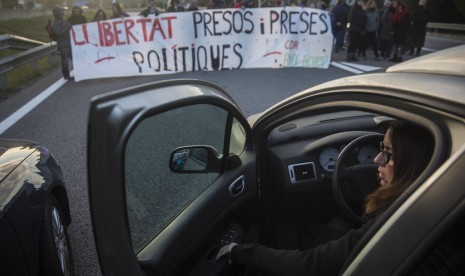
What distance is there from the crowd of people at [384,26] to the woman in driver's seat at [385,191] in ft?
33.2

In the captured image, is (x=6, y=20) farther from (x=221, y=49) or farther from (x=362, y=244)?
(x=362, y=244)

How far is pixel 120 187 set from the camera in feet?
3.86

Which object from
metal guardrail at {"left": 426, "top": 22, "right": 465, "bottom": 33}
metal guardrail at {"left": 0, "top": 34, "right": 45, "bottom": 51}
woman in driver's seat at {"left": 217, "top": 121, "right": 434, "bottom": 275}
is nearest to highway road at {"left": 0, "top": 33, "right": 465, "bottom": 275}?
metal guardrail at {"left": 0, "top": 34, "right": 45, "bottom": 51}

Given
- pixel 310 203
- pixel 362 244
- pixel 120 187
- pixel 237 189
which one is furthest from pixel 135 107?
pixel 310 203

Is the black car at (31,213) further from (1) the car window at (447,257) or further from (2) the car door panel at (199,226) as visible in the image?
(1) the car window at (447,257)

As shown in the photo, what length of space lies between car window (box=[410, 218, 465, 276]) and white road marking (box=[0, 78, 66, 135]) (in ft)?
19.7

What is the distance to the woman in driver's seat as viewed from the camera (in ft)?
4.68

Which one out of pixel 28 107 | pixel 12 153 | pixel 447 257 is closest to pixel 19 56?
pixel 28 107

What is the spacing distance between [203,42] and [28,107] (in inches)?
177

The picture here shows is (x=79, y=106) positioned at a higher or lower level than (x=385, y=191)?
lower

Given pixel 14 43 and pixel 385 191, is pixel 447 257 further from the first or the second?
pixel 14 43

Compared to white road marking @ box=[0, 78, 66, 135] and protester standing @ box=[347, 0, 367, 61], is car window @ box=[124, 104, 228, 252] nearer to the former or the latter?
white road marking @ box=[0, 78, 66, 135]

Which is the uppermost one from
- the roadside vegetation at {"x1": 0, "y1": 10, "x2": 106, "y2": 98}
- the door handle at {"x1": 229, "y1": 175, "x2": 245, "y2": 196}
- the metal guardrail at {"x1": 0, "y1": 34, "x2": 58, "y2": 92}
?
the door handle at {"x1": 229, "y1": 175, "x2": 245, "y2": 196}

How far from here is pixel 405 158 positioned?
1458 millimetres
